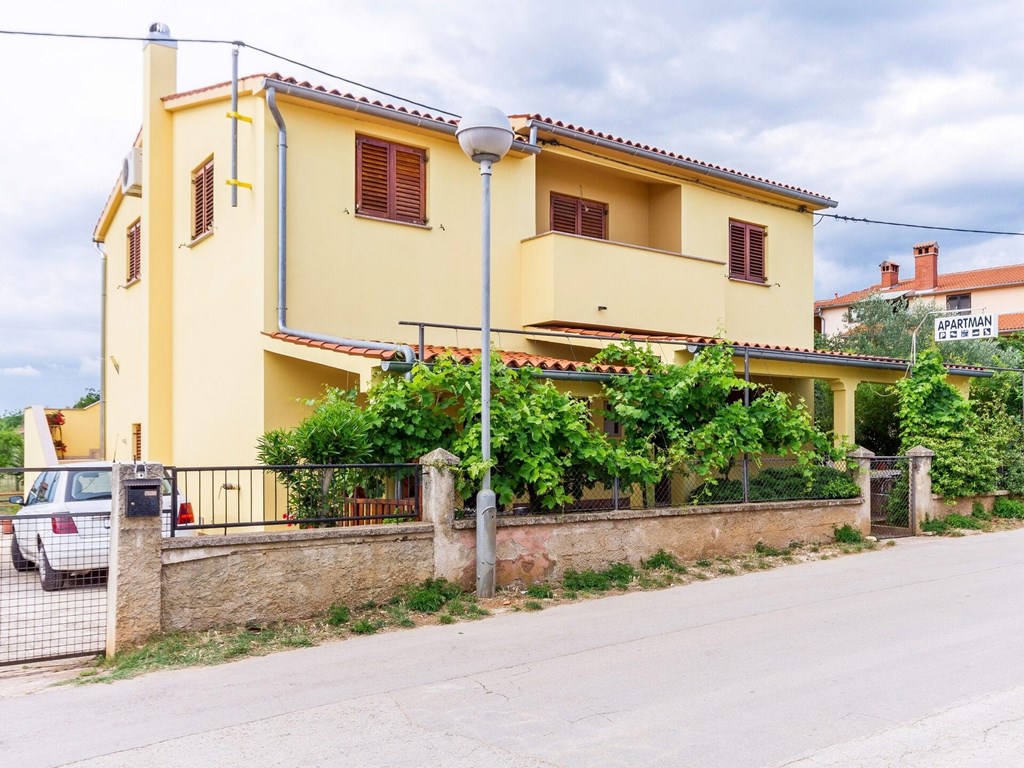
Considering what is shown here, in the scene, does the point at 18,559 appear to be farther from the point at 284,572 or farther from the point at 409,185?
the point at 409,185

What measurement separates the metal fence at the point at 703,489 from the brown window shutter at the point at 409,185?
5.48 metres

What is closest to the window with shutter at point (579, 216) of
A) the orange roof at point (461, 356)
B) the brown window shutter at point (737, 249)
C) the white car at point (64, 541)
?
the brown window shutter at point (737, 249)

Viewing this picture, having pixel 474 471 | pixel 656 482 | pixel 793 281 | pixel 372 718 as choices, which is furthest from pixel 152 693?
Answer: pixel 793 281

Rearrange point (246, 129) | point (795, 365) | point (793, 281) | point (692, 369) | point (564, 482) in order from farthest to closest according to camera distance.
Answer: point (793, 281) → point (795, 365) → point (246, 129) → point (692, 369) → point (564, 482)

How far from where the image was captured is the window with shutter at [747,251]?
17.7 metres

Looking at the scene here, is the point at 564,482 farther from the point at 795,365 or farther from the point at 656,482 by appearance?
the point at 795,365

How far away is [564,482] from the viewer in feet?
34.4

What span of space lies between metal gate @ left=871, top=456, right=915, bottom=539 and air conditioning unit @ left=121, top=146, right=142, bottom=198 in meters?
13.5

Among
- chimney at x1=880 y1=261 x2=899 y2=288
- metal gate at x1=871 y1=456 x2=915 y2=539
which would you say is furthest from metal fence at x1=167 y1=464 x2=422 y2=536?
chimney at x1=880 y1=261 x2=899 y2=288

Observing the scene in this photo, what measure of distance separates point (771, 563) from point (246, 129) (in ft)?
31.7

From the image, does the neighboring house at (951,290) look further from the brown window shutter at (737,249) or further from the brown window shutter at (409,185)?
the brown window shutter at (409,185)

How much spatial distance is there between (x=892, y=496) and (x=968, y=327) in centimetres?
502

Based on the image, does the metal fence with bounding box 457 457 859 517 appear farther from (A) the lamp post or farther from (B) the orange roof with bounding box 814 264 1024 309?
(B) the orange roof with bounding box 814 264 1024 309

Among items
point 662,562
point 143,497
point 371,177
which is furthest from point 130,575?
point 371,177
